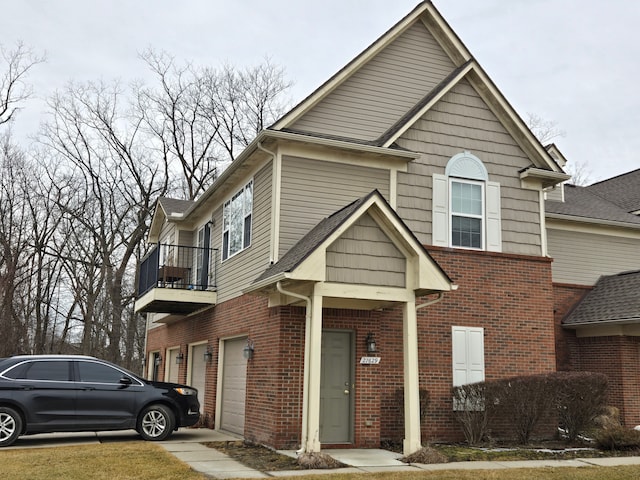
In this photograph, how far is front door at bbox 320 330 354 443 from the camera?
39.7 ft

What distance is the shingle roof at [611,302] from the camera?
1573cm

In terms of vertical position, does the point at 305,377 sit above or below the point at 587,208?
below

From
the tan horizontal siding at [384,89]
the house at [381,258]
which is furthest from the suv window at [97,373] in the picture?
the tan horizontal siding at [384,89]

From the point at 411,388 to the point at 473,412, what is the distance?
2430 mm

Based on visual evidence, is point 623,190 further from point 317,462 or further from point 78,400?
point 78,400

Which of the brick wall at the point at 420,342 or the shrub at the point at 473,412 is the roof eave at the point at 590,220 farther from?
the shrub at the point at 473,412

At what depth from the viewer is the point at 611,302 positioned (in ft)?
54.8

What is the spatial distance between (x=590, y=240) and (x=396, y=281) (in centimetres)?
968

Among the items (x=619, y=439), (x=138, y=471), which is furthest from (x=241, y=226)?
(x=619, y=439)

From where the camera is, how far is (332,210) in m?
13.2

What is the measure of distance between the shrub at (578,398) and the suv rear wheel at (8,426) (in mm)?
9756

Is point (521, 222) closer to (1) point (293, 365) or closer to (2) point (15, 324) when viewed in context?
(1) point (293, 365)

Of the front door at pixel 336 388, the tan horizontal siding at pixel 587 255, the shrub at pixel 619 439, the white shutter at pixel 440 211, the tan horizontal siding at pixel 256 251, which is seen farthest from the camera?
the tan horizontal siding at pixel 587 255

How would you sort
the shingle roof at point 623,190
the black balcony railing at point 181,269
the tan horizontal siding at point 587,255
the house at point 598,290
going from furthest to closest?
the shingle roof at point 623,190 < the tan horizontal siding at point 587,255 < the black balcony railing at point 181,269 < the house at point 598,290
